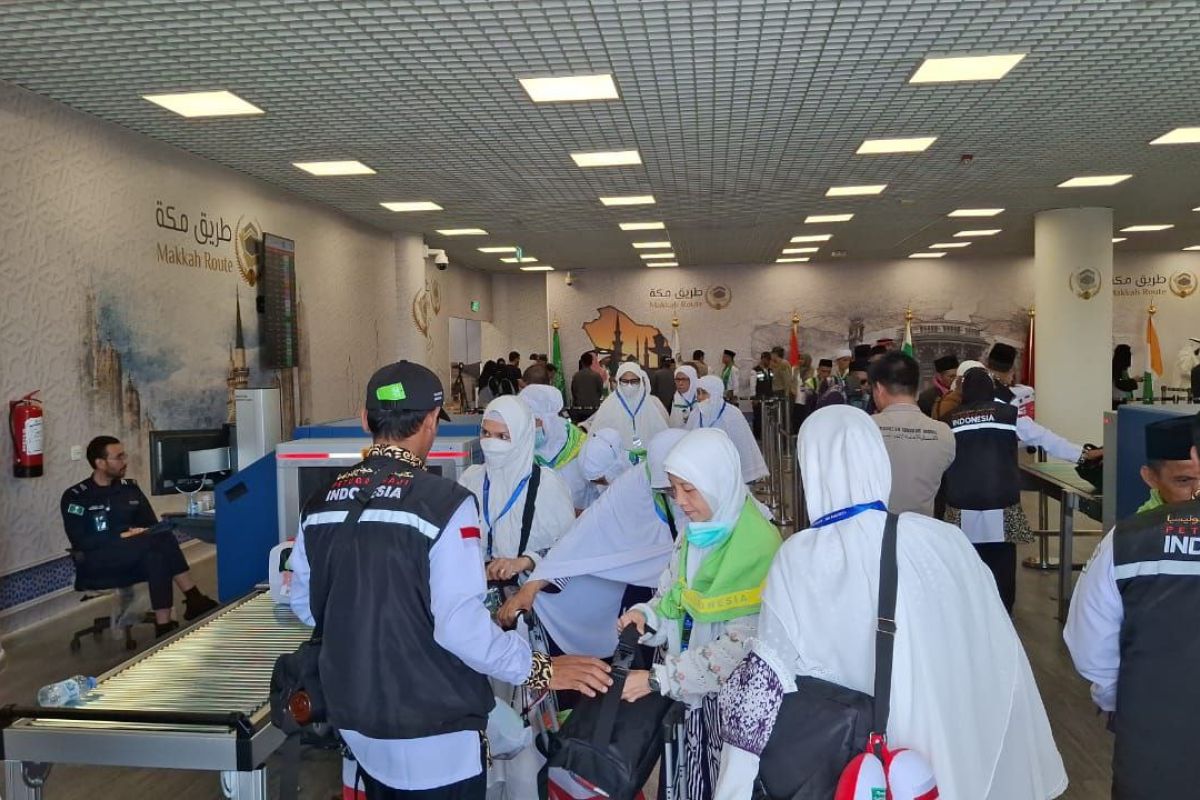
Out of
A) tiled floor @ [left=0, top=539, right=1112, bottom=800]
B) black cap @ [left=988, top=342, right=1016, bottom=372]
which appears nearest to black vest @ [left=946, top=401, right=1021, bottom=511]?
tiled floor @ [left=0, top=539, right=1112, bottom=800]

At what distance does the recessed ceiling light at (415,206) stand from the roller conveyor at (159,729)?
841 cm

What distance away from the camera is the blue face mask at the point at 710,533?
2412 millimetres

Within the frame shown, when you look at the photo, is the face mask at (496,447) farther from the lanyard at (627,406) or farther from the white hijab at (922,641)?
the lanyard at (627,406)

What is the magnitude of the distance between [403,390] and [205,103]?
530 cm

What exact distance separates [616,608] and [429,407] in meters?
1.66

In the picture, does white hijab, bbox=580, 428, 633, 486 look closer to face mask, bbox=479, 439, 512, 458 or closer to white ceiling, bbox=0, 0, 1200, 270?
face mask, bbox=479, 439, 512, 458

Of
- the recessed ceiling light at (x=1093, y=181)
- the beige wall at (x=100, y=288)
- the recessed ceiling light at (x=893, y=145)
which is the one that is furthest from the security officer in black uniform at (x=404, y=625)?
the recessed ceiling light at (x=1093, y=181)

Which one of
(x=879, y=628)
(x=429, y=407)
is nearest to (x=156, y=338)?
(x=429, y=407)

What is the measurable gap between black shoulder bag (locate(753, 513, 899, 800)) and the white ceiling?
3815 millimetres

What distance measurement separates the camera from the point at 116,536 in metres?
5.48

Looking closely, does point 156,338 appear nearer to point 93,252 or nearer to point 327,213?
point 93,252

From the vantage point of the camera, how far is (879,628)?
1.71 metres

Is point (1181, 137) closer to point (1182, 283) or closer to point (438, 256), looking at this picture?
point (438, 256)

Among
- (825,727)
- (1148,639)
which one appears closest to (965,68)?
(1148,639)
